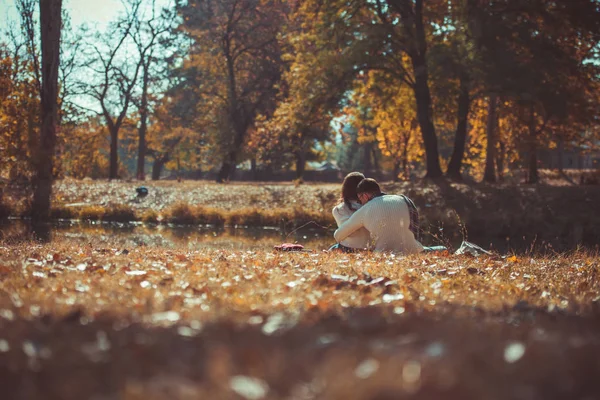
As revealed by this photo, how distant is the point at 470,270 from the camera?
6977mm

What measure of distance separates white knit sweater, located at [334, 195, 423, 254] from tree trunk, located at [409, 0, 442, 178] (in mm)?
15459

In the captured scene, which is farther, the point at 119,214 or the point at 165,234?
the point at 119,214

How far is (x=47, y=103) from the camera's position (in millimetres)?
19328

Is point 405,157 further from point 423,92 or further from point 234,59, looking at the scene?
point 423,92

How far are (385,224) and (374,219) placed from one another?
190 mm

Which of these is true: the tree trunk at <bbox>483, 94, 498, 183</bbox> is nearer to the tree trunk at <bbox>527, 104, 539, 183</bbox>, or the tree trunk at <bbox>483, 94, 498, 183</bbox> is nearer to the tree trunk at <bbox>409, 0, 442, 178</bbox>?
the tree trunk at <bbox>527, 104, 539, 183</bbox>

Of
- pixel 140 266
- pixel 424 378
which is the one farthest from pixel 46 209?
pixel 424 378

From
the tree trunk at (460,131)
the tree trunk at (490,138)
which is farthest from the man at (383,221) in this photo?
the tree trunk at (490,138)

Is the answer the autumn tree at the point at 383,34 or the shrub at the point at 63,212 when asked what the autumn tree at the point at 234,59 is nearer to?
the autumn tree at the point at 383,34

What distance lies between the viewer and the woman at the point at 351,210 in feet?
32.3

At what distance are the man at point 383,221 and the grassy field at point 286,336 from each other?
2.86m

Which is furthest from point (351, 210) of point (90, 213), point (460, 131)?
point (460, 131)

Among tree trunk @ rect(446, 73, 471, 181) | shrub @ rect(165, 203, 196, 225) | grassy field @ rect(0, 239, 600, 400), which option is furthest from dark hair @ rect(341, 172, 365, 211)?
tree trunk @ rect(446, 73, 471, 181)

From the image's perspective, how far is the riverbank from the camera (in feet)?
64.5
